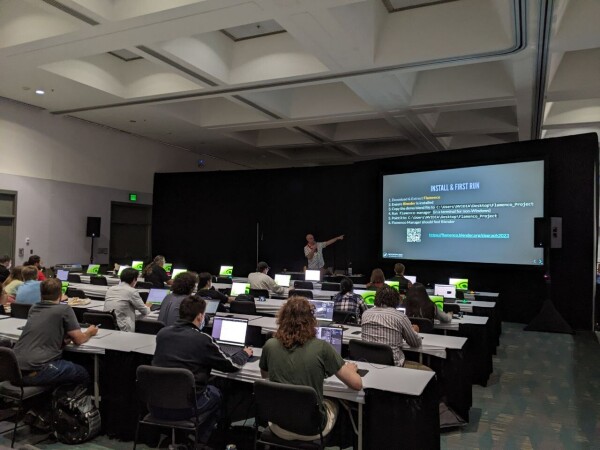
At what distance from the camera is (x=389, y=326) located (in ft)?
12.6

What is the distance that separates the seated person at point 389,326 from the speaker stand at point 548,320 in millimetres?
5055

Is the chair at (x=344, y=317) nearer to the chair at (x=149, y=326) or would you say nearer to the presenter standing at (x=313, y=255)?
the chair at (x=149, y=326)

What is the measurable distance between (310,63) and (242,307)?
4102mm

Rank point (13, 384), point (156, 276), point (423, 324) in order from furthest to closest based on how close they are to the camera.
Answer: point (156, 276)
point (423, 324)
point (13, 384)

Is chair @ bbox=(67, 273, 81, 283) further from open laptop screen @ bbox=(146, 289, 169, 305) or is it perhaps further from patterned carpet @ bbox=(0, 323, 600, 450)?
patterned carpet @ bbox=(0, 323, 600, 450)

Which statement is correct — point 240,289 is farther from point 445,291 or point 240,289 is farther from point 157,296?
point 445,291

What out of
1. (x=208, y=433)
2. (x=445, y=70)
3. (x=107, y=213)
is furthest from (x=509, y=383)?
(x=107, y=213)

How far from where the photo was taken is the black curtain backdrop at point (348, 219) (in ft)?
27.3

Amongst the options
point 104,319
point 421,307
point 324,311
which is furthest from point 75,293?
point 421,307

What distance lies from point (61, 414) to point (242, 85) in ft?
20.2

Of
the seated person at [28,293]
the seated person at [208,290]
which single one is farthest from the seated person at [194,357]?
the seated person at [28,293]

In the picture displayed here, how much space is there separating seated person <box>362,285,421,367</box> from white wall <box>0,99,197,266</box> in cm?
917

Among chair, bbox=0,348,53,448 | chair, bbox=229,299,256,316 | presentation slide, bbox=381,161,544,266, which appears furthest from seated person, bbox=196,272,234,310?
presentation slide, bbox=381,161,544,266

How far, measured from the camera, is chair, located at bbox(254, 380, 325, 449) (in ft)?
8.16
